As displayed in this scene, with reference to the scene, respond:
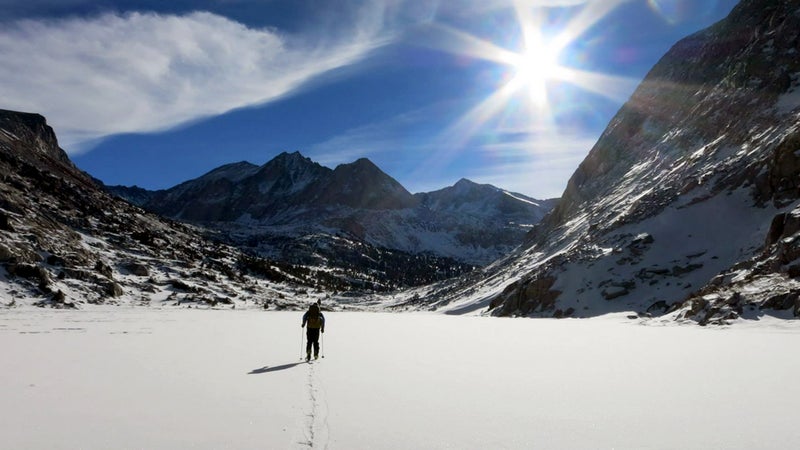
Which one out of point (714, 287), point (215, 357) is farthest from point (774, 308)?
point (215, 357)

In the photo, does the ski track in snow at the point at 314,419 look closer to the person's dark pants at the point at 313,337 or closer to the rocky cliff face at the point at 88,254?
the person's dark pants at the point at 313,337

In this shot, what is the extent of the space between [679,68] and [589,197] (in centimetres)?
4032

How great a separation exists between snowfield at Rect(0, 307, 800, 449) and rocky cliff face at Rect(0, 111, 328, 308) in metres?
52.5

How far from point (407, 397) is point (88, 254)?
97.6 metres

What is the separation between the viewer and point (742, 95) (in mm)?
74750

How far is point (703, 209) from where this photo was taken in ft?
183

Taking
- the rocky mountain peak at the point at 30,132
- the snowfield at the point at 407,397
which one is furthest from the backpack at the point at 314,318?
the rocky mountain peak at the point at 30,132

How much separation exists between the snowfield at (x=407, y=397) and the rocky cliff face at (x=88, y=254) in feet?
172

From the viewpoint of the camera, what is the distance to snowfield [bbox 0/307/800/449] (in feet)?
23.6

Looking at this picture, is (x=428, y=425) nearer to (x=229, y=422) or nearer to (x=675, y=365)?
(x=229, y=422)

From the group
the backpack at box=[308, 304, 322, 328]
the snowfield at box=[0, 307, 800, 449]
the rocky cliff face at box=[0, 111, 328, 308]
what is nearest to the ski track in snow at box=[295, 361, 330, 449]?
the snowfield at box=[0, 307, 800, 449]

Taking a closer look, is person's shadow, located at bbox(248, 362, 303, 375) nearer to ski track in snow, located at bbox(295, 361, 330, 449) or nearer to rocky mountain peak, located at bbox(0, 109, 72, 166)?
ski track in snow, located at bbox(295, 361, 330, 449)

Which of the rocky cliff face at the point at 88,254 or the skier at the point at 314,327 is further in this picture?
the rocky cliff face at the point at 88,254

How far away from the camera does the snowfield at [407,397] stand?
720 centimetres
